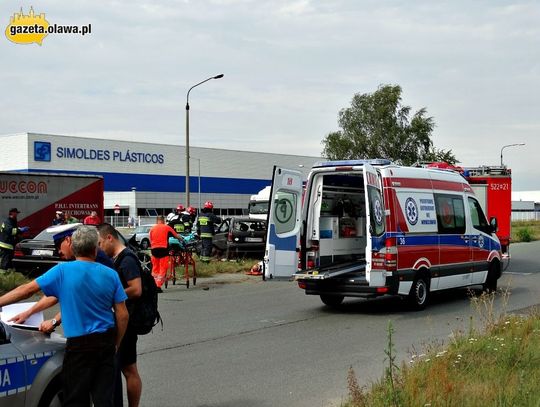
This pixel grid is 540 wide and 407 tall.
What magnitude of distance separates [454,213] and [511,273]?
24.4ft

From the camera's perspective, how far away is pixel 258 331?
10312 millimetres

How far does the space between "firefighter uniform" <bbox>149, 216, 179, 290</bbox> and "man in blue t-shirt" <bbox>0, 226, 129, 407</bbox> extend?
1003 centimetres

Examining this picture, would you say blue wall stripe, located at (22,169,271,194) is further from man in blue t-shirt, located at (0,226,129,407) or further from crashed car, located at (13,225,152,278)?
man in blue t-shirt, located at (0,226,129,407)

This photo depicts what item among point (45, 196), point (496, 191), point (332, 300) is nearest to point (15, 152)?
point (45, 196)

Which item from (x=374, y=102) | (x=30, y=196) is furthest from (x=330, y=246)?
(x=374, y=102)

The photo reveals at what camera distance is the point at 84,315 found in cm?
456

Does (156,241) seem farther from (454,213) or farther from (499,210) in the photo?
(499,210)

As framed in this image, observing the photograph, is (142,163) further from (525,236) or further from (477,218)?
(477,218)

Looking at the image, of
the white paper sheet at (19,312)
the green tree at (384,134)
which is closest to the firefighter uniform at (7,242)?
the white paper sheet at (19,312)

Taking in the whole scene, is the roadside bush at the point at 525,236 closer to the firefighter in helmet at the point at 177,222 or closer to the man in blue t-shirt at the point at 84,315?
the firefighter in helmet at the point at 177,222

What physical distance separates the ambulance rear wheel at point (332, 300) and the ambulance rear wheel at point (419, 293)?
1.44 meters

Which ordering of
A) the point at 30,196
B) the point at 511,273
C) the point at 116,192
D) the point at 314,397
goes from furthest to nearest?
the point at 116,192 → the point at 30,196 → the point at 511,273 → the point at 314,397

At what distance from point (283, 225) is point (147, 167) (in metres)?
64.7

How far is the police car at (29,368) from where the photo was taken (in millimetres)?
4383
